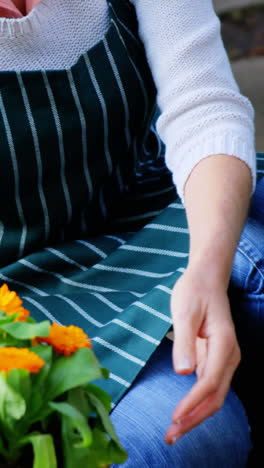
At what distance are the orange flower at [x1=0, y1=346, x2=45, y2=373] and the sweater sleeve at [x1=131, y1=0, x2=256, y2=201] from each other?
469mm

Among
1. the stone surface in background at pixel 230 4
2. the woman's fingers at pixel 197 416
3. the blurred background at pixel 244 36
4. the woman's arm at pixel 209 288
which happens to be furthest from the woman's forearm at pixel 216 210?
the stone surface in background at pixel 230 4

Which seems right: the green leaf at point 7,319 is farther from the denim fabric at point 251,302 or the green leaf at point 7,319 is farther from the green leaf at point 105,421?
the denim fabric at point 251,302

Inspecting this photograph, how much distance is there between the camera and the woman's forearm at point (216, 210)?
0.79 meters

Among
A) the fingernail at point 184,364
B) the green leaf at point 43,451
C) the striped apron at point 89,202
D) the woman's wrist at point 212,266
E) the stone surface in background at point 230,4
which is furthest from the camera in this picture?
the stone surface in background at point 230,4

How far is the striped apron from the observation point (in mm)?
915

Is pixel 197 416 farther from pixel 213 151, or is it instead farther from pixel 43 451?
pixel 213 151

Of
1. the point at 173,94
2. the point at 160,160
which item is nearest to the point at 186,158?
the point at 173,94

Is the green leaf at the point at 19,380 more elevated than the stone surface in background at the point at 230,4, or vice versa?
the green leaf at the point at 19,380

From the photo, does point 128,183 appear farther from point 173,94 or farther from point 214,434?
point 214,434

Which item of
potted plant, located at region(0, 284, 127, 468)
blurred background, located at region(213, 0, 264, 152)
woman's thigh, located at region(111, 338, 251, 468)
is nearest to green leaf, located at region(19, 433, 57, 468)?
potted plant, located at region(0, 284, 127, 468)

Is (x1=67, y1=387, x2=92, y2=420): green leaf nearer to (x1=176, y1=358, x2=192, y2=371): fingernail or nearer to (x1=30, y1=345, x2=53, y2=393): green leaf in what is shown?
(x1=30, y1=345, x2=53, y2=393): green leaf

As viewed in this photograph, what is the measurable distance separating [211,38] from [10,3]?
252 millimetres

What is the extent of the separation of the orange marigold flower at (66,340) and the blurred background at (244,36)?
2401 mm

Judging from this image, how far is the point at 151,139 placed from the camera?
1.19 metres
